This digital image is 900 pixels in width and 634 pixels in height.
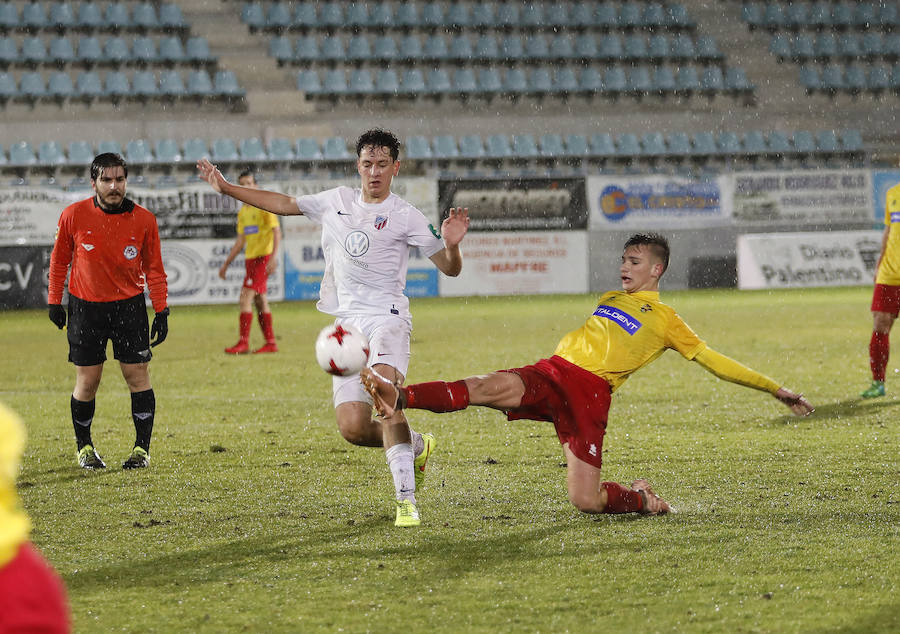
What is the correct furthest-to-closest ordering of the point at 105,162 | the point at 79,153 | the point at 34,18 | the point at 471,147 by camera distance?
1. the point at 34,18
2. the point at 471,147
3. the point at 79,153
4. the point at 105,162

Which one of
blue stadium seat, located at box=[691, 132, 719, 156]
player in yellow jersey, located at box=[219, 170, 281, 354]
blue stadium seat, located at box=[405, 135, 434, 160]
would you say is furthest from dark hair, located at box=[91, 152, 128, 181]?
blue stadium seat, located at box=[691, 132, 719, 156]

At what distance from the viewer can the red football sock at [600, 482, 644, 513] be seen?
16.9 feet

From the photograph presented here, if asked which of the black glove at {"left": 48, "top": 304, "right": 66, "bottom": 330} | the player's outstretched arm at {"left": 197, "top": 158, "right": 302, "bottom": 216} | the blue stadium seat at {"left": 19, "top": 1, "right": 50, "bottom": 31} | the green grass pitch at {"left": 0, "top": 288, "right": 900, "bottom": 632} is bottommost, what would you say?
the green grass pitch at {"left": 0, "top": 288, "right": 900, "bottom": 632}

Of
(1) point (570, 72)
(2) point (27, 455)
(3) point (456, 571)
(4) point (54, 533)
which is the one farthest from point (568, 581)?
(1) point (570, 72)

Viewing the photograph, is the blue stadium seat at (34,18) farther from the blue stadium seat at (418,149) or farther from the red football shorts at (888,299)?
the red football shorts at (888,299)

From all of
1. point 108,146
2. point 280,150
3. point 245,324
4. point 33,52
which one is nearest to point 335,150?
point 280,150

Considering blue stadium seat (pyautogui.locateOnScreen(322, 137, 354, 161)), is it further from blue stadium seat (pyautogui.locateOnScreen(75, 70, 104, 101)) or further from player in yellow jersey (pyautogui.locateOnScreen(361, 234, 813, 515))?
player in yellow jersey (pyautogui.locateOnScreen(361, 234, 813, 515))

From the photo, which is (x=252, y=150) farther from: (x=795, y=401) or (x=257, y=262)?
(x=795, y=401)

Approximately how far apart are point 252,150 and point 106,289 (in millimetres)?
17905

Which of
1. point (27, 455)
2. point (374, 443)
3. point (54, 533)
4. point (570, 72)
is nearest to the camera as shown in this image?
point (54, 533)

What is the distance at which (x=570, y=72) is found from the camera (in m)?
27.3

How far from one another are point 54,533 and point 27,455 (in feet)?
7.77

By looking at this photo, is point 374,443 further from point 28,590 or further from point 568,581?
point 28,590

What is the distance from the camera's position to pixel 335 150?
24.4 metres
